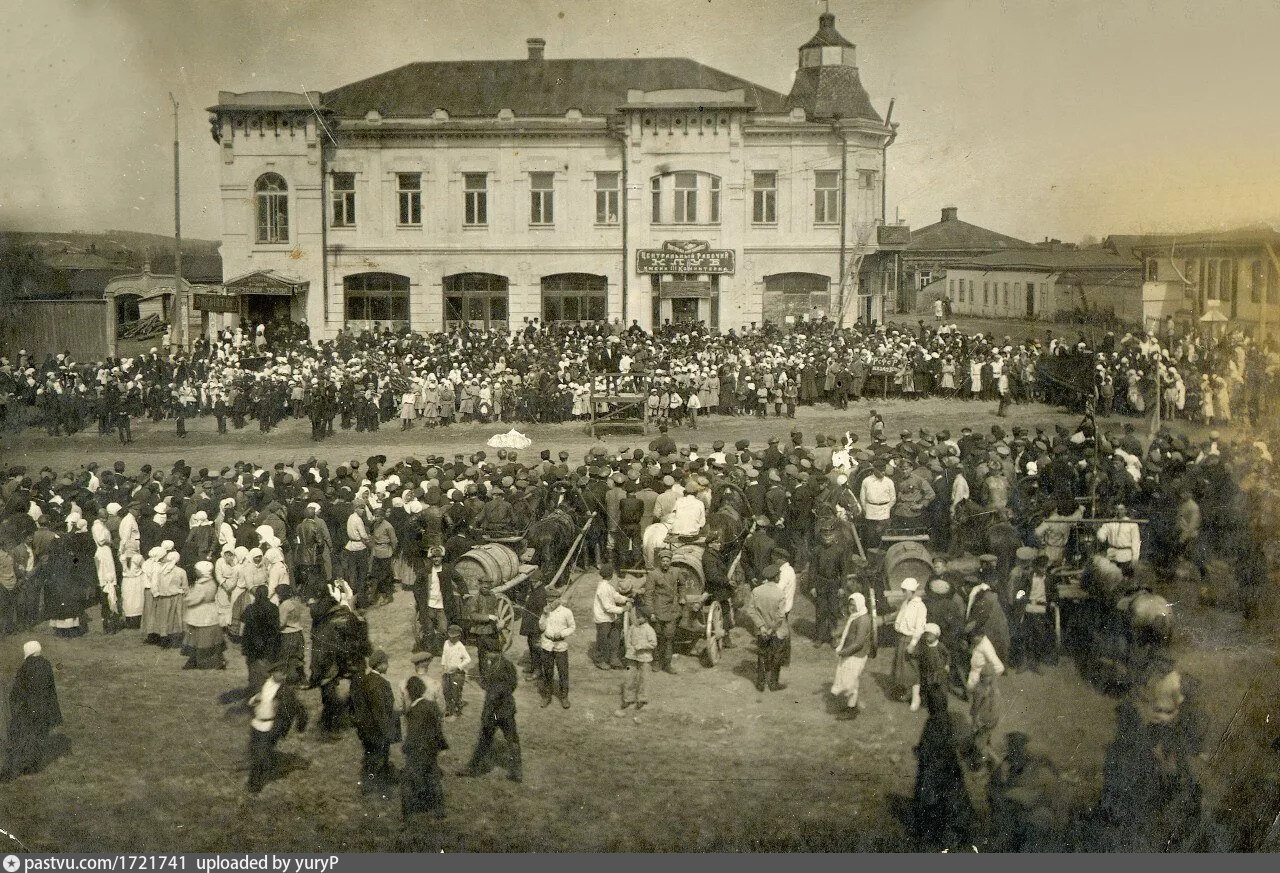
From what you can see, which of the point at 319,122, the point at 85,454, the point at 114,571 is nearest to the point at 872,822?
the point at 114,571

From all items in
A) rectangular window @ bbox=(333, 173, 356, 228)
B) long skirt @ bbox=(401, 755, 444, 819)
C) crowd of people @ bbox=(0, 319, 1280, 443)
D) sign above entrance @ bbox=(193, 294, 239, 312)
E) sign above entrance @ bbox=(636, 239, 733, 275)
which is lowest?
long skirt @ bbox=(401, 755, 444, 819)

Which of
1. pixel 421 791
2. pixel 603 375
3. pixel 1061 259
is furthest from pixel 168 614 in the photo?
pixel 1061 259

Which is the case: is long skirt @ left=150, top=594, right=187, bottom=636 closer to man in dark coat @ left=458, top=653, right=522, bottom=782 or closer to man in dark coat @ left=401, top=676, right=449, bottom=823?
man in dark coat @ left=401, top=676, right=449, bottom=823

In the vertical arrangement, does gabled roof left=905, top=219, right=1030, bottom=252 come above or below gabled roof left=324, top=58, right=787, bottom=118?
below

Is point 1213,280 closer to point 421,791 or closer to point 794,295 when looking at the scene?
point 794,295

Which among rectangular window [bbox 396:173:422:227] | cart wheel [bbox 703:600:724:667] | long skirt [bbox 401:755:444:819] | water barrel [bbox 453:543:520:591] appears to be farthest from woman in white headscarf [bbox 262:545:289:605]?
rectangular window [bbox 396:173:422:227]

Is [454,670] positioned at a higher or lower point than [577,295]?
lower

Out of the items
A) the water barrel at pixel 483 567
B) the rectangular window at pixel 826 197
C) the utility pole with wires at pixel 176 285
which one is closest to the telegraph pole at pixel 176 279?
the utility pole with wires at pixel 176 285
